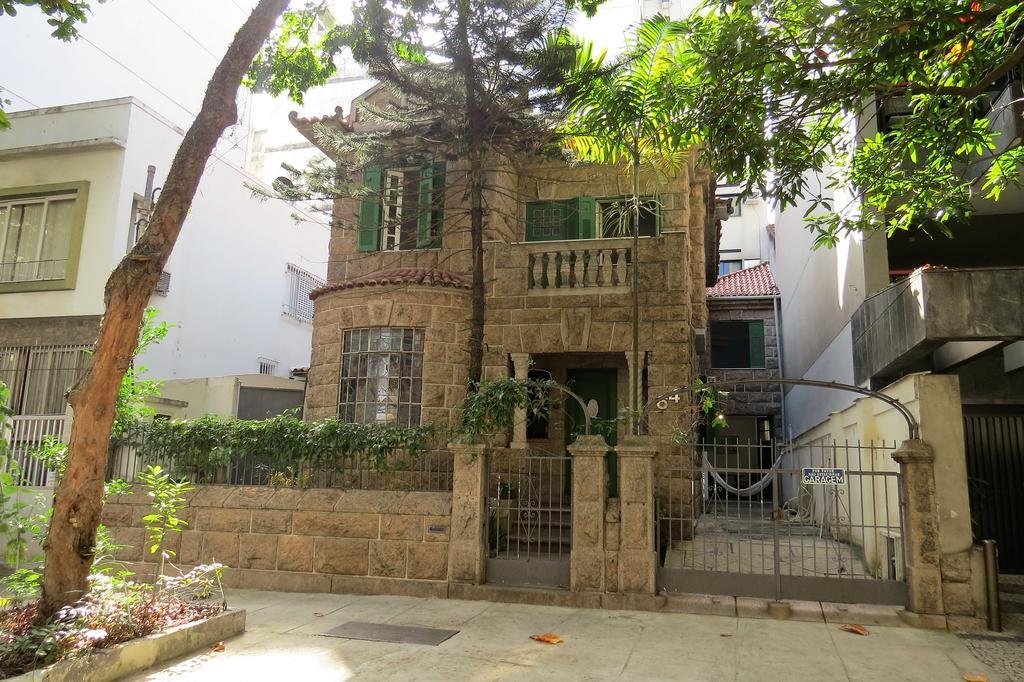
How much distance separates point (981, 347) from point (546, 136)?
20.7 ft

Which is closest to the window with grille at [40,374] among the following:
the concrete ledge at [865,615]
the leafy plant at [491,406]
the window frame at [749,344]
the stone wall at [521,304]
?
the stone wall at [521,304]

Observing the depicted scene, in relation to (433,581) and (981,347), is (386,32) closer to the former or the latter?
(433,581)

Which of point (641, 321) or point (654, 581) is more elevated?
point (641, 321)

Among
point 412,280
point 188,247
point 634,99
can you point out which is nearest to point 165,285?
point 188,247

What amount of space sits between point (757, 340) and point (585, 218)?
11356mm

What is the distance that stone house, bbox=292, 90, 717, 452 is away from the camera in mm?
10906

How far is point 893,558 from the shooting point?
315 inches

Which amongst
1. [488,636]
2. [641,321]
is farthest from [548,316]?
[488,636]

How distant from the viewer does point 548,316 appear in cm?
1118

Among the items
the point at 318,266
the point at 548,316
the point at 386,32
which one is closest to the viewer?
the point at 386,32

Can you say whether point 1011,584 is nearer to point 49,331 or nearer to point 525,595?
point 525,595

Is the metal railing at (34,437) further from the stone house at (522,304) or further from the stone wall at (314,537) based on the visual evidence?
the stone house at (522,304)

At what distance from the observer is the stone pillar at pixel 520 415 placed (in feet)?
36.1

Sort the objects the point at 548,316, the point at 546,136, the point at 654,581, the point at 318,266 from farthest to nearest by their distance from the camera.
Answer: the point at 318,266 < the point at 548,316 < the point at 546,136 < the point at 654,581
